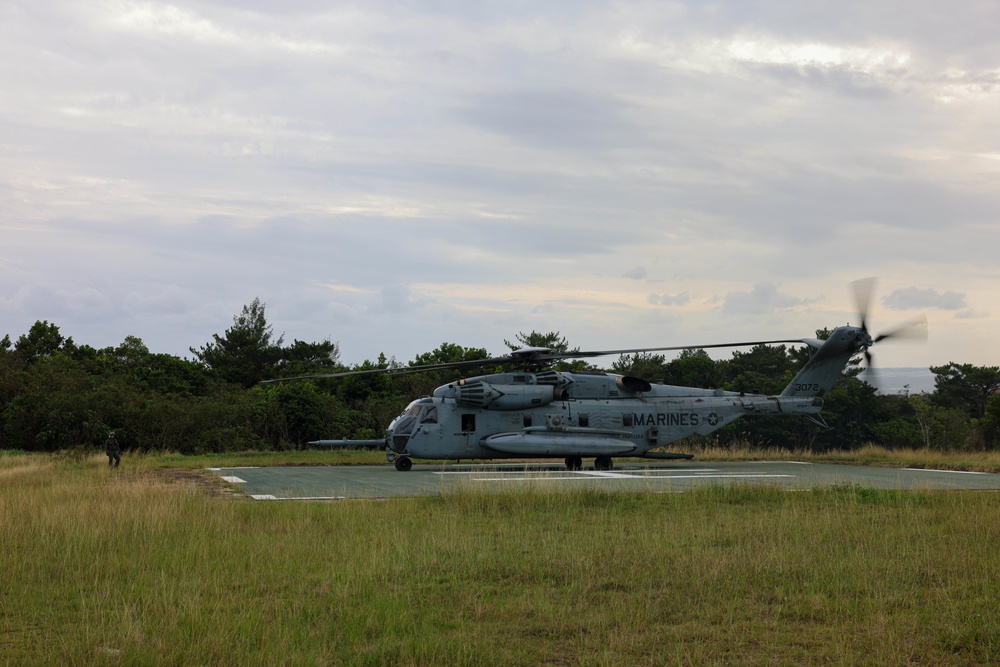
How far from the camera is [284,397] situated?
44.5 m

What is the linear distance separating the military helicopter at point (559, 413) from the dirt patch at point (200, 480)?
4463mm

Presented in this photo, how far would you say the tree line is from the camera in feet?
130

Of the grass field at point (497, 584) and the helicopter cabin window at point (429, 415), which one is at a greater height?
the helicopter cabin window at point (429, 415)

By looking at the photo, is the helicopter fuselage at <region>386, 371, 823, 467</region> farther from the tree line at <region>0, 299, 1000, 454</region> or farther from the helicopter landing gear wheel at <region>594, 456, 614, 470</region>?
the tree line at <region>0, 299, 1000, 454</region>

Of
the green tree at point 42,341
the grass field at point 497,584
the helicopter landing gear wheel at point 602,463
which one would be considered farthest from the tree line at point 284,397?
the grass field at point 497,584

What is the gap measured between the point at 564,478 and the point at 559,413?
7.22 metres

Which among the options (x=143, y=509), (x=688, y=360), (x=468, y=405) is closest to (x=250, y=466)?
(x=468, y=405)

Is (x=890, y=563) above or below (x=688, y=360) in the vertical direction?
below

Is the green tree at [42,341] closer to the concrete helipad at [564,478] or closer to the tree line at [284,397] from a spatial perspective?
the tree line at [284,397]

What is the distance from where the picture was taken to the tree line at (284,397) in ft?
130

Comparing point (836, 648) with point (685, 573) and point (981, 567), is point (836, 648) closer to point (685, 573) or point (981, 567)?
point (685, 573)

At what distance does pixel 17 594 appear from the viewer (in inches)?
350

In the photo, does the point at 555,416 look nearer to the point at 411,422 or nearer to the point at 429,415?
the point at 429,415

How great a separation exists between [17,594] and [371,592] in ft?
11.6
